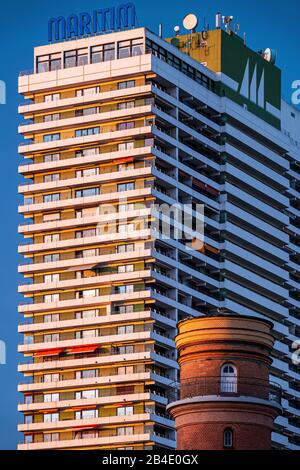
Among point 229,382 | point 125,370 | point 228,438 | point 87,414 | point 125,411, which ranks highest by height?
point 125,370

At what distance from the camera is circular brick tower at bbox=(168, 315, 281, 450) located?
385 feet

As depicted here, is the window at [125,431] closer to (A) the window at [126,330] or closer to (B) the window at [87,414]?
(B) the window at [87,414]

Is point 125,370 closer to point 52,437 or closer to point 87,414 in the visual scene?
point 87,414

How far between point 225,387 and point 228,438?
313cm

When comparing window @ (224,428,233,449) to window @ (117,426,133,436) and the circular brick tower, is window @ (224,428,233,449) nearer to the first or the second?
the circular brick tower

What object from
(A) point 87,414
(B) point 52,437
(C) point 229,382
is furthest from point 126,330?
(C) point 229,382

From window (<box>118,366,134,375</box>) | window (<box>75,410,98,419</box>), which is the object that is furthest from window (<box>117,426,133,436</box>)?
window (<box>118,366,134,375</box>)

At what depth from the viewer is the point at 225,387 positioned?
388 ft

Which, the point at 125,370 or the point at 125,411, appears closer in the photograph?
the point at 125,411

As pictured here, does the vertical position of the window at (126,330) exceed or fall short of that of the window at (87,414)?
it exceeds it

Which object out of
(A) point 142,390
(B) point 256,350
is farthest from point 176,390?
(B) point 256,350

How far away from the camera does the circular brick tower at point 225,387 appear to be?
117 meters

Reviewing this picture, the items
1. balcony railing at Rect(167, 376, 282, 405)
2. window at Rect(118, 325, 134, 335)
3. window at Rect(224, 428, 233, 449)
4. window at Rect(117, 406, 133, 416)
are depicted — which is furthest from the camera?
window at Rect(118, 325, 134, 335)

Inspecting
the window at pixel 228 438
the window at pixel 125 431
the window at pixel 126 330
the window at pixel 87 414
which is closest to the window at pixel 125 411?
the window at pixel 125 431
